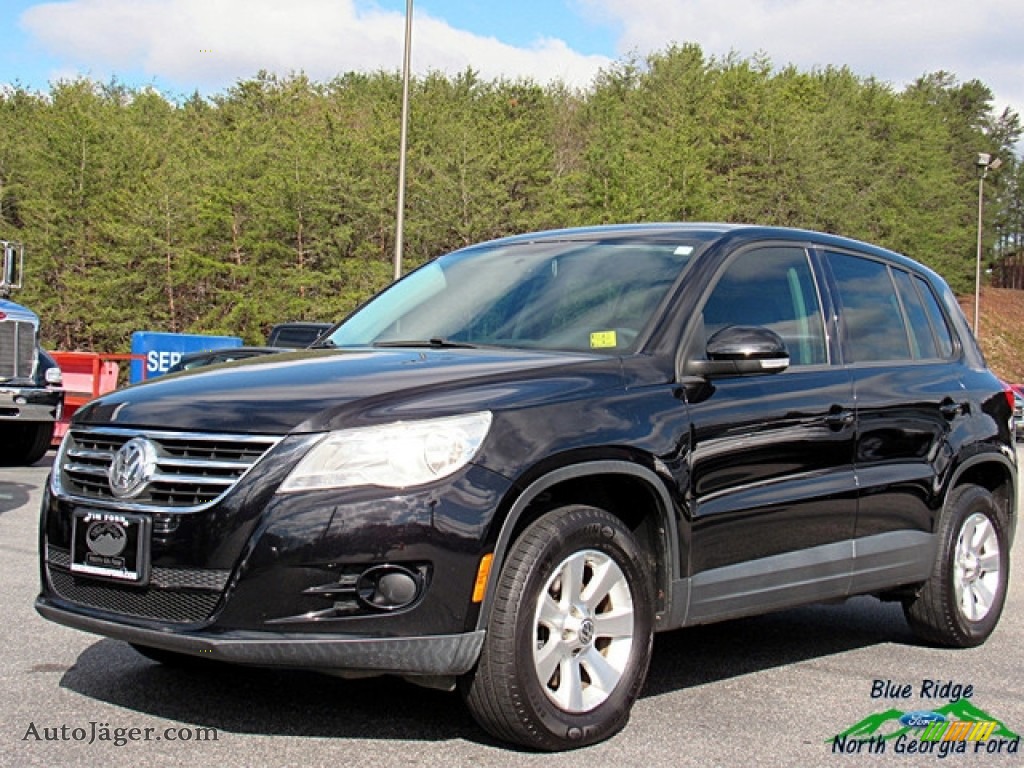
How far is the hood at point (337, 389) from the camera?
4.07m

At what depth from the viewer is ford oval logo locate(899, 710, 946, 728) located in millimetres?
4848

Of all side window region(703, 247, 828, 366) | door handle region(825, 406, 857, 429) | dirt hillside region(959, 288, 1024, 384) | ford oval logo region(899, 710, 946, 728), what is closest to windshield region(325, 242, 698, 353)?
side window region(703, 247, 828, 366)

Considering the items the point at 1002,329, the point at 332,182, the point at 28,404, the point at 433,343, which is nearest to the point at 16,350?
the point at 28,404

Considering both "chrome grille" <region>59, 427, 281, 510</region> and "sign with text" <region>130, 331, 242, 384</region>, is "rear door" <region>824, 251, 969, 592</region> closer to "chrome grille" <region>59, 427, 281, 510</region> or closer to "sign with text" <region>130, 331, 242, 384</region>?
"chrome grille" <region>59, 427, 281, 510</region>

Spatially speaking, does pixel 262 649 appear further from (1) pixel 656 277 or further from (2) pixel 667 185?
(2) pixel 667 185

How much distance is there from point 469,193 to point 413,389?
51569mm

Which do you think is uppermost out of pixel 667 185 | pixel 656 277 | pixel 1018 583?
pixel 667 185

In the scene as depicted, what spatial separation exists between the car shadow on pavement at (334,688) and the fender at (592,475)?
58 centimetres

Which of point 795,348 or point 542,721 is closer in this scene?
point 542,721

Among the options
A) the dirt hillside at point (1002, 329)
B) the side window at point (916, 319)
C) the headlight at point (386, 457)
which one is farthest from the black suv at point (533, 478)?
the dirt hillside at point (1002, 329)

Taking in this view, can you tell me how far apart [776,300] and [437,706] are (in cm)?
213

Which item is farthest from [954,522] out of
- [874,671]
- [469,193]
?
[469,193]

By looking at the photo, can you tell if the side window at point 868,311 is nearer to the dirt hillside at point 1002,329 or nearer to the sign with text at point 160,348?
the sign with text at point 160,348

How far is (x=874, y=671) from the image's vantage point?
578 cm
